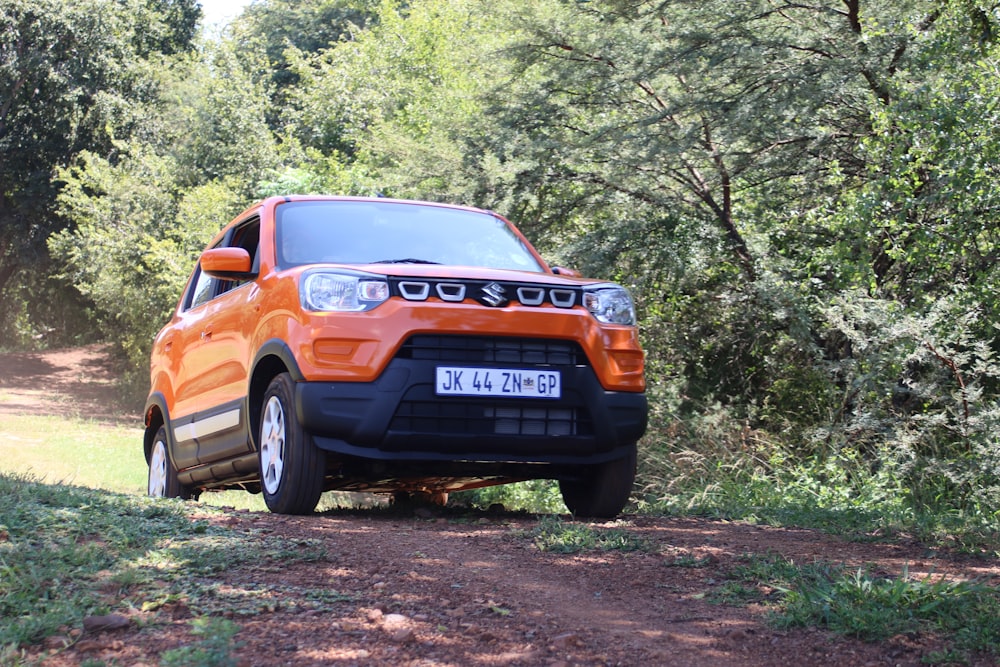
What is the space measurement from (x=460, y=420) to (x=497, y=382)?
266 mm

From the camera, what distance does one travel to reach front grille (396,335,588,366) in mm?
6020

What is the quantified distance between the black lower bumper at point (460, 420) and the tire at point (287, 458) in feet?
0.33

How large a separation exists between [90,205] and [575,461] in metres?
30.4

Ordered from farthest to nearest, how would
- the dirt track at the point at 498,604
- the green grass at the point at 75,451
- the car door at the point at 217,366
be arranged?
the green grass at the point at 75,451 < the car door at the point at 217,366 < the dirt track at the point at 498,604

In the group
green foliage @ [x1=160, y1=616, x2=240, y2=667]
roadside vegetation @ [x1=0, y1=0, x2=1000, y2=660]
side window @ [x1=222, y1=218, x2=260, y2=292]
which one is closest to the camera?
green foliage @ [x1=160, y1=616, x2=240, y2=667]

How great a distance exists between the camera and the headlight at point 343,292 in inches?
235

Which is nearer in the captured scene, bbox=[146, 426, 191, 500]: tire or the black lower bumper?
the black lower bumper

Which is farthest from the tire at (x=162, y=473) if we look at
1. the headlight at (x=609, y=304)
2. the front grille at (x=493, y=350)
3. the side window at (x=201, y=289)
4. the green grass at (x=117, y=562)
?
the headlight at (x=609, y=304)

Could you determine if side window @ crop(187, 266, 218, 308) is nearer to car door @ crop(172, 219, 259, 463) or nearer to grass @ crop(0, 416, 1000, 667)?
car door @ crop(172, 219, 259, 463)

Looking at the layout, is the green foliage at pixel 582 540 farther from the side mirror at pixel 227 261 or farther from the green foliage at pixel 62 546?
the side mirror at pixel 227 261

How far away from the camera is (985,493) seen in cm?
991

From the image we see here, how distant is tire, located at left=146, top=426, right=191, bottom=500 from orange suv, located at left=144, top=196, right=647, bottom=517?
120 cm

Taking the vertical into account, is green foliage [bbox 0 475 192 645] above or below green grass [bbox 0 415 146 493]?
above

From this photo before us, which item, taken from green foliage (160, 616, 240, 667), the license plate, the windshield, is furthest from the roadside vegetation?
the windshield
